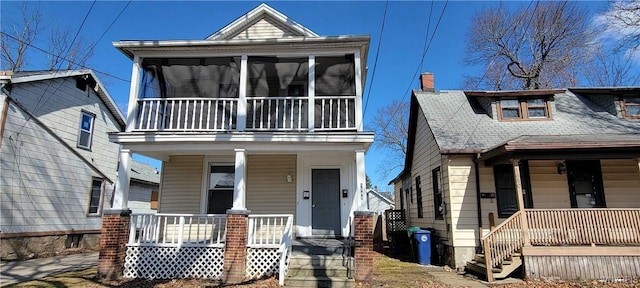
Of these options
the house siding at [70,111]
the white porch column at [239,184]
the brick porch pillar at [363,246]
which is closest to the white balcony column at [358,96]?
the brick porch pillar at [363,246]

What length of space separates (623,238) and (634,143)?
2263mm

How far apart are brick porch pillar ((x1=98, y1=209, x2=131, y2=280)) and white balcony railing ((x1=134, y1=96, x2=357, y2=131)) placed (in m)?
2.25

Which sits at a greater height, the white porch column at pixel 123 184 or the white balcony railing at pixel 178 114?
the white balcony railing at pixel 178 114

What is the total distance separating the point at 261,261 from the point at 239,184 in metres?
1.85

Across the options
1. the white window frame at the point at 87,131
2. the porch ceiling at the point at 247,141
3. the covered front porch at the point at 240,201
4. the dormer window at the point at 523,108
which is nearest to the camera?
the covered front porch at the point at 240,201

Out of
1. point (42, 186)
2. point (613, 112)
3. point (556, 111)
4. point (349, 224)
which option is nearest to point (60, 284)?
point (42, 186)

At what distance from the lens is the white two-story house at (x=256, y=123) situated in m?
8.38

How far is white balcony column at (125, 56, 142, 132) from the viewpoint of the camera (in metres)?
8.72

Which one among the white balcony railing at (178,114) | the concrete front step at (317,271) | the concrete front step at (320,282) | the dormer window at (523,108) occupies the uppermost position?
the dormer window at (523,108)

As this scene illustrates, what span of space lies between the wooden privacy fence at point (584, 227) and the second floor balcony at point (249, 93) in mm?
5017

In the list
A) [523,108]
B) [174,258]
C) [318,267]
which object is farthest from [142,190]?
[523,108]

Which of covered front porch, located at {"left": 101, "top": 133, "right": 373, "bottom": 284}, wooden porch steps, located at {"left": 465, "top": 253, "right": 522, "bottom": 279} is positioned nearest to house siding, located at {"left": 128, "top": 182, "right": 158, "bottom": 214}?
covered front porch, located at {"left": 101, "top": 133, "right": 373, "bottom": 284}

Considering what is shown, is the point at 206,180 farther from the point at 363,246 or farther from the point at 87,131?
the point at 87,131

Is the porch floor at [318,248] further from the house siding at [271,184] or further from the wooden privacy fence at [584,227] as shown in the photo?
the wooden privacy fence at [584,227]
